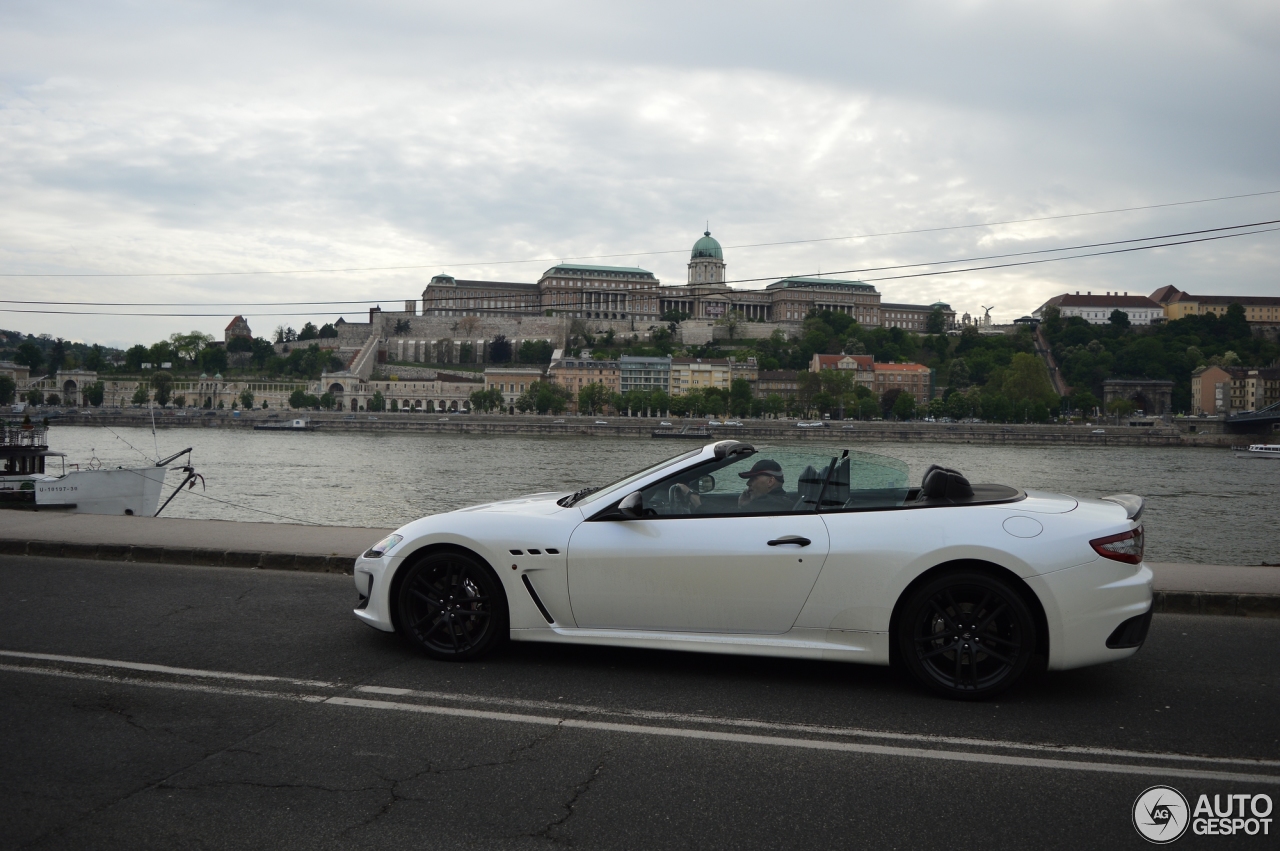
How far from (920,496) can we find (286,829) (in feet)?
11.7

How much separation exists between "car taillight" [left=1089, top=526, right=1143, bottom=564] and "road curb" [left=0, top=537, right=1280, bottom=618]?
264 cm

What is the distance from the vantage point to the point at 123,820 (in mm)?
3219

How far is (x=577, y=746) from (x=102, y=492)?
22367 millimetres

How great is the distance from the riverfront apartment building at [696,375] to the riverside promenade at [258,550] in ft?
451

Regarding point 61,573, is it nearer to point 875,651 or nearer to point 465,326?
point 875,651

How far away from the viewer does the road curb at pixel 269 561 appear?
6.71 metres

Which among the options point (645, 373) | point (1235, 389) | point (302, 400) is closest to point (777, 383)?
point (645, 373)

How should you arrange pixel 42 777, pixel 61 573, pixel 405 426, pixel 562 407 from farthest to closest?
pixel 562 407, pixel 405 426, pixel 61 573, pixel 42 777

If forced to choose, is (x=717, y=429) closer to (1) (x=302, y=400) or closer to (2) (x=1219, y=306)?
(1) (x=302, y=400)

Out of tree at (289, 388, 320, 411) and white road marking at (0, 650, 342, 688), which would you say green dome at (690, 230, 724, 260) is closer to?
tree at (289, 388, 320, 411)

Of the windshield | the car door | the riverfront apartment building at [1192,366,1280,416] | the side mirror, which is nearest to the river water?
the car door

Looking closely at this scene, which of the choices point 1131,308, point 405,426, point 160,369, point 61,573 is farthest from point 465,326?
point 61,573

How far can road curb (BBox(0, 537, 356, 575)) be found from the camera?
8039 mm

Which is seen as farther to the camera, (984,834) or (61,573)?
(61,573)
